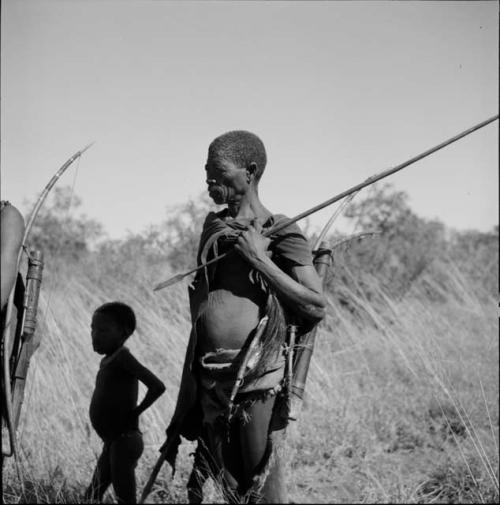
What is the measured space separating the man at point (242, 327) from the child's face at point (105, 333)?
2.62ft

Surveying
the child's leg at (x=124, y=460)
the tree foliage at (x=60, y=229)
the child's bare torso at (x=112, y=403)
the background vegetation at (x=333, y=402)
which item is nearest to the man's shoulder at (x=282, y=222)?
the background vegetation at (x=333, y=402)

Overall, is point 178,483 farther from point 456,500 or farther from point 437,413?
point 437,413

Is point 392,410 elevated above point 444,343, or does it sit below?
below

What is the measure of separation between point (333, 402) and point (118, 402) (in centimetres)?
250

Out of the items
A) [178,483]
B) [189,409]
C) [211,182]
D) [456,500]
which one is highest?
[211,182]

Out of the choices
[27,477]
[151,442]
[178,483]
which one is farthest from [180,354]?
[27,477]

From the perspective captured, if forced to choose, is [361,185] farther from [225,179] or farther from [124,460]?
[124,460]

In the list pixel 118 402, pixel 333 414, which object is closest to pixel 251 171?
pixel 118 402

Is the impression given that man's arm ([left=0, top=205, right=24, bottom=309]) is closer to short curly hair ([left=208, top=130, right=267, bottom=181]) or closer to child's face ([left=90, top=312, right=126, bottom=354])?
short curly hair ([left=208, top=130, right=267, bottom=181])

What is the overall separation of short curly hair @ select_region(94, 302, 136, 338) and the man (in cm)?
78

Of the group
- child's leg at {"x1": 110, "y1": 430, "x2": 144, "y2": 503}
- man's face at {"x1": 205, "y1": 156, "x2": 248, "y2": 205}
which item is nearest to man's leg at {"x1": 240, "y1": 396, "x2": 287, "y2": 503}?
man's face at {"x1": 205, "y1": 156, "x2": 248, "y2": 205}

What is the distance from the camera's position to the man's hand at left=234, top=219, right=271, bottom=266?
2.16 meters

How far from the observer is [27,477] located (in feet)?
11.1

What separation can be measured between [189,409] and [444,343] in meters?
4.57
